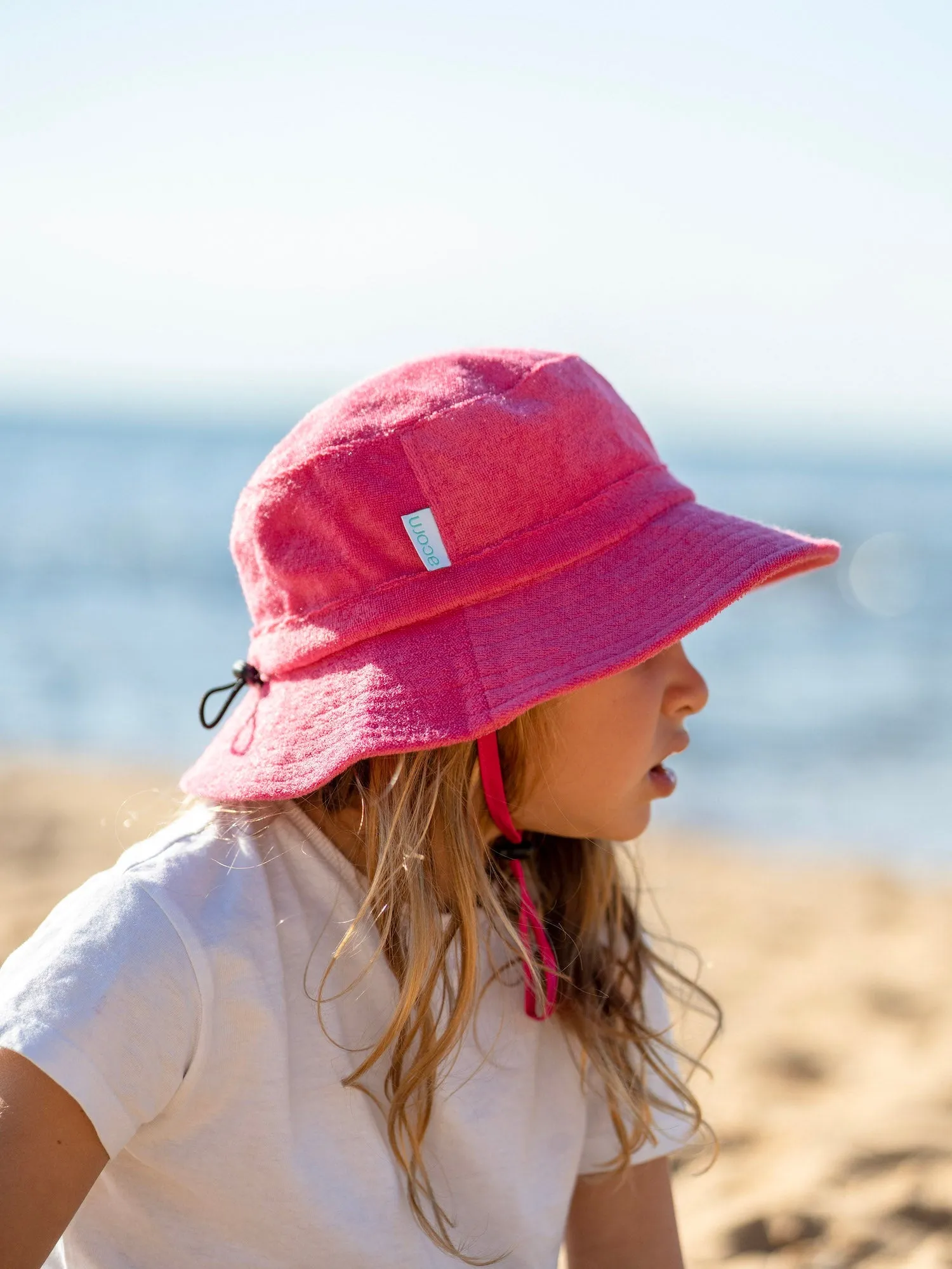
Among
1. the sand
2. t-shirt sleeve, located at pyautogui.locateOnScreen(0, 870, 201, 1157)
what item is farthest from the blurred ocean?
t-shirt sleeve, located at pyautogui.locateOnScreen(0, 870, 201, 1157)

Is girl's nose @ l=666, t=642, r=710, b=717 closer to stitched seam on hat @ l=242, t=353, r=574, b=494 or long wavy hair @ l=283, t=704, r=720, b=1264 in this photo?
long wavy hair @ l=283, t=704, r=720, b=1264

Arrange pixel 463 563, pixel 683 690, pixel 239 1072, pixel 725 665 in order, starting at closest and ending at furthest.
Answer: pixel 239 1072 < pixel 463 563 < pixel 683 690 < pixel 725 665

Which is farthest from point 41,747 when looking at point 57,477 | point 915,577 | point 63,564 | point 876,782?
point 57,477

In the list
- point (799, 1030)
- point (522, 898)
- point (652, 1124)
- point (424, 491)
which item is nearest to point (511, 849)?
point (522, 898)

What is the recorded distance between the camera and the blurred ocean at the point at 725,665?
21.1 ft

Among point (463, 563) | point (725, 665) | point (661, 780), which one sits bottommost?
point (725, 665)

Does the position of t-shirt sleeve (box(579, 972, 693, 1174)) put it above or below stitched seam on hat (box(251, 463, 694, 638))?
below

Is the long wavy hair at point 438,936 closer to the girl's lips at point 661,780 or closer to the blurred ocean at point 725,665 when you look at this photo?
the girl's lips at point 661,780

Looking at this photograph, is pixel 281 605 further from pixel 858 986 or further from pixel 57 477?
pixel 57 477

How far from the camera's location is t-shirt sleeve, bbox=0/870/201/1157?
132 cm

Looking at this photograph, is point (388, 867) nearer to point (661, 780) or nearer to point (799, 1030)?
point (661, 780)

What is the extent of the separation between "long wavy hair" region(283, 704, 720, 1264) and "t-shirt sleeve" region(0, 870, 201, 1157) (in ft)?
0.68

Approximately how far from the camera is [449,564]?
5.24 feet

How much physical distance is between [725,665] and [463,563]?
831cm
